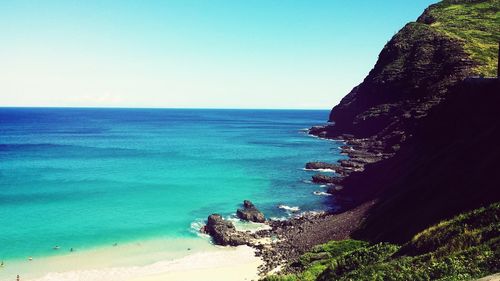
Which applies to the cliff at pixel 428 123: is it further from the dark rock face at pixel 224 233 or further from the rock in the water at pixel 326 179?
the dark rock face at pixel 224 233

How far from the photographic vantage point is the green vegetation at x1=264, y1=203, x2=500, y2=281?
1956 cm

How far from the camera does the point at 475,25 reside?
125750 mm

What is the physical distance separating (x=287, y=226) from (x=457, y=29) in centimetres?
10077

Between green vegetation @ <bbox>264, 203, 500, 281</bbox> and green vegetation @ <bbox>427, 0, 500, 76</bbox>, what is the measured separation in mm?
73872

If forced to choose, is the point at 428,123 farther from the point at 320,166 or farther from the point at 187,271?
the point at 187,271

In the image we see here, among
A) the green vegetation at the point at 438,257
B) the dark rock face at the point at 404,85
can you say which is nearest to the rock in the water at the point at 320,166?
the dark rock face at the point at 404,85

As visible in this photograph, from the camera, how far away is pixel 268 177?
86438 millimetres

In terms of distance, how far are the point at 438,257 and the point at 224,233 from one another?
30.2 metres

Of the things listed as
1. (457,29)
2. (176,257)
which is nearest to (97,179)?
(176,257)

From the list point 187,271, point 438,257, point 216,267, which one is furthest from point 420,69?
point 438,257

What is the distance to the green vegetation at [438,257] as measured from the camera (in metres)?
19.6

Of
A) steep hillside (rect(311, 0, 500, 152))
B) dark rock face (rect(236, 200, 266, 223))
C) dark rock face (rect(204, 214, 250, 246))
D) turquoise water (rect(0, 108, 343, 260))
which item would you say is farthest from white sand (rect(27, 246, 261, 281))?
steep hillside (rect(311, 0, 500, 152))

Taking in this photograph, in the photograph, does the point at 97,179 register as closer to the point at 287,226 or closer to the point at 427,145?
the point at 287,226

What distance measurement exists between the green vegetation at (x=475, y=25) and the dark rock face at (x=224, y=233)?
69.0m
